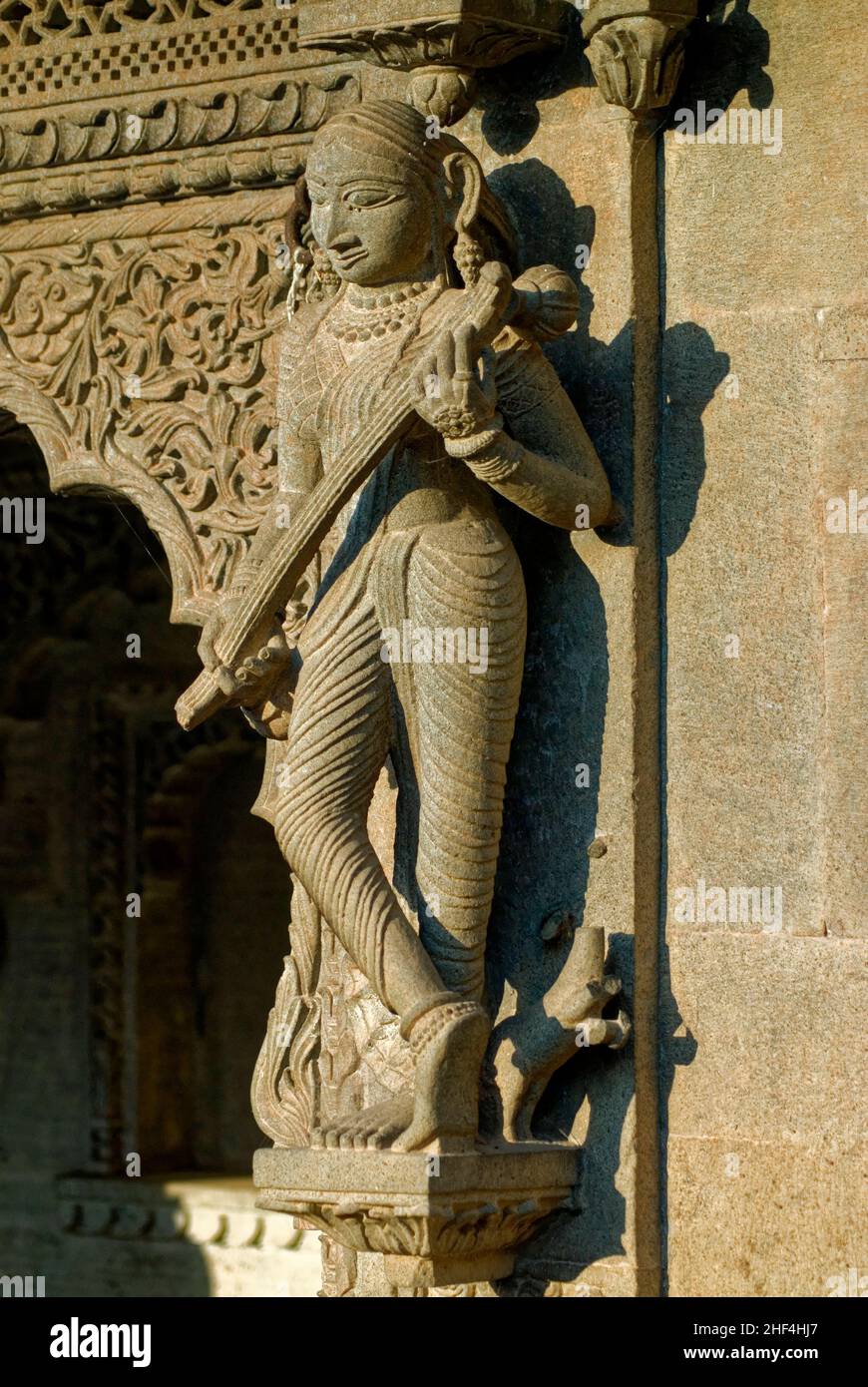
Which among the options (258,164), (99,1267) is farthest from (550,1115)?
(99,1267)

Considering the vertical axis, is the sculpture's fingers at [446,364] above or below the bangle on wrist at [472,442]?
above

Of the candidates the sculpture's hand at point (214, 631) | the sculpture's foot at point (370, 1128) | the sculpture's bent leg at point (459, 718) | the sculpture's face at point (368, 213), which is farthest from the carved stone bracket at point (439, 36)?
the sculpture's foot at point (370, 1128)

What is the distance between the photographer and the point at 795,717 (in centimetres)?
445

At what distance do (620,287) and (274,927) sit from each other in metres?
→ 3.62

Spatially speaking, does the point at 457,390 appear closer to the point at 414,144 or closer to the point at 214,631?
the point at 414,144

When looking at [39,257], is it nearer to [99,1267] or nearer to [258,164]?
[258,164]

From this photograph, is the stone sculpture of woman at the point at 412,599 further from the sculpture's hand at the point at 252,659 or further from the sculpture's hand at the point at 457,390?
the sculpture's hand at the point at 457,390

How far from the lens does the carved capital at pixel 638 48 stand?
14.5ft

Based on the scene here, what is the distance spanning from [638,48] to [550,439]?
63 cm

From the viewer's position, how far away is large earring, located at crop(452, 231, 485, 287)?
4414 mm

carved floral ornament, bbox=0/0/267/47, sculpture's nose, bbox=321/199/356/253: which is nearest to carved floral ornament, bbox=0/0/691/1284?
sculpture's nose, bbox=321/199/356/253

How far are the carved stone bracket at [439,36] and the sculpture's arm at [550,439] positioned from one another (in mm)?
474

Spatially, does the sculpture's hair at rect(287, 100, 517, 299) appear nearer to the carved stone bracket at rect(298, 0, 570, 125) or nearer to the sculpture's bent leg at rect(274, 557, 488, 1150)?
the carved stone bracket at rect(298, 0, 570, 125)

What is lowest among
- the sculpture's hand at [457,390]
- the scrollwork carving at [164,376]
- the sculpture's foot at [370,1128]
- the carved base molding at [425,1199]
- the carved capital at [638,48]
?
the carved base molding at [425,1199]
